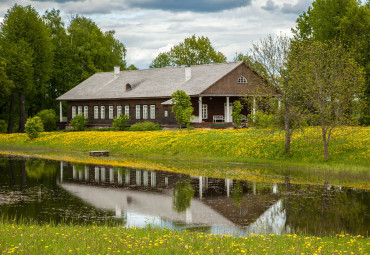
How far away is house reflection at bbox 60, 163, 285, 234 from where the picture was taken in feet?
49.5

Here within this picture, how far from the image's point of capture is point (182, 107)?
44.4 metres

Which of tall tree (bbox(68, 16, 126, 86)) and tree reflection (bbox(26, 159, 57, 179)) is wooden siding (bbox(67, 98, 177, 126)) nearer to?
tall tree (bbox(68, 16, 126, 86))

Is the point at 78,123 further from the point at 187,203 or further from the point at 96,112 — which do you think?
the point at 187,203

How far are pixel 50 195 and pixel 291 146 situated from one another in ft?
57.6

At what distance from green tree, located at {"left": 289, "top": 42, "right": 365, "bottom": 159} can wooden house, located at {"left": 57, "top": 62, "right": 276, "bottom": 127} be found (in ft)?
47.3

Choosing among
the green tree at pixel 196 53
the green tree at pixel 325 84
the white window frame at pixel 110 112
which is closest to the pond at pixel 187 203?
the green tree at pixel 325 84

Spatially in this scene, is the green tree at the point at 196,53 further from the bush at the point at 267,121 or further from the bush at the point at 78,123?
the bush at the point at 267,121

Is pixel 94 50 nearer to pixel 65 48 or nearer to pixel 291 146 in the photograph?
pixel 65 48

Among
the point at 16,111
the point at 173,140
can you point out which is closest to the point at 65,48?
the point at 16,111

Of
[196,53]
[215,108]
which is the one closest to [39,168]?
[215,108]

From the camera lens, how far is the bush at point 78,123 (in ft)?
188

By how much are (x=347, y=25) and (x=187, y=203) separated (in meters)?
33.1

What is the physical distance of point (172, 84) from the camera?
52.7 meters

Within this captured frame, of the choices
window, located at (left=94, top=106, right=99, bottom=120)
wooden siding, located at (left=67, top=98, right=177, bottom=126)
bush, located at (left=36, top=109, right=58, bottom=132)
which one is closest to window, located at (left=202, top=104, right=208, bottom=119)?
wooden siding, located at (left=67, top=98, right=177, bottom=126)
